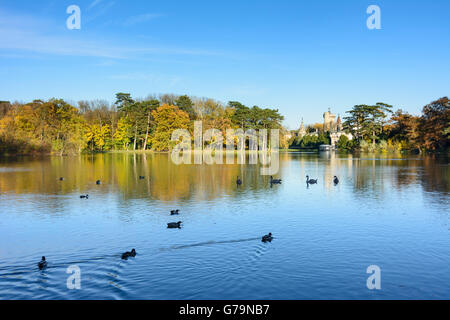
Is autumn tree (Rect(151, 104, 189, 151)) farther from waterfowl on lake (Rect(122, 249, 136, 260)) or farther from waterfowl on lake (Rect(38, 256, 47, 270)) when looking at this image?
waterfowl on lake (Rect(38, 256, 47, 270))

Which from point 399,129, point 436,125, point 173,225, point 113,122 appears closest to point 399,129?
point 399,129

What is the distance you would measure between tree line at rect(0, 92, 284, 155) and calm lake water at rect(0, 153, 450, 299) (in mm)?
50144

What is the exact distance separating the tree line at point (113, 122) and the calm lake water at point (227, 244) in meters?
50.1

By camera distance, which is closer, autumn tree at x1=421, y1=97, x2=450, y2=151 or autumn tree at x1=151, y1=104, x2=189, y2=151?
autumn tree at x1=421, y1=97, x2=450, y2=151

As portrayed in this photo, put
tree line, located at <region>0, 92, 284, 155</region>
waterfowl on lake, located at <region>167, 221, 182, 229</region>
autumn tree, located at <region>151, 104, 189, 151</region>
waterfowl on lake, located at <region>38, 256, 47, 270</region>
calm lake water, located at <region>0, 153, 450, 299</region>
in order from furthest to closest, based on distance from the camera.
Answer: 1. autumn tree, located at <region>151, 104, 189, 151</region>
2. tree line, located at <region>0, 92, 284, 155</region>
3. waterfowl on lake, located at <region>167, 221, 182, 229</region>
4. waterfowl on lake, located at <region>38, 256, 47, 270</region>
5. calm lake water, located at <region>0, 153, 450, 299</region>

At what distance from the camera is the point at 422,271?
32.9ft

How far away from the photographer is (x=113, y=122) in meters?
92.7

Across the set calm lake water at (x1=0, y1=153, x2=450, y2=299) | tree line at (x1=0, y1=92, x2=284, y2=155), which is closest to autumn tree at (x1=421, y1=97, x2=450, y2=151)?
tree line at (x1=0, y1=92, x2=284, y2=155)

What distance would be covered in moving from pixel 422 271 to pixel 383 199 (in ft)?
39.7

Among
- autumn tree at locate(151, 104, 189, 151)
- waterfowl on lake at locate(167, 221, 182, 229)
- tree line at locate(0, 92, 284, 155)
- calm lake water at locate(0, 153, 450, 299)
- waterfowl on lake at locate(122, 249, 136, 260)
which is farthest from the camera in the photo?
autumn tree at locate(151, 104, 189, 151)

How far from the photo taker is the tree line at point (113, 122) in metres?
70.0

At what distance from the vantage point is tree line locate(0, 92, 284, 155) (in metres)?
70.0

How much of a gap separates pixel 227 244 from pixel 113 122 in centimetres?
8543
